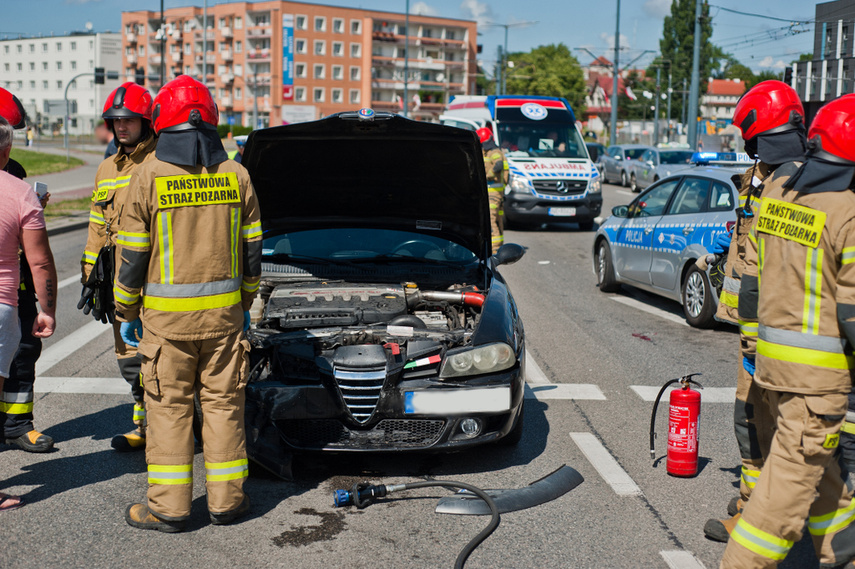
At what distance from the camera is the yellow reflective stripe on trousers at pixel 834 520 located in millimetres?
3527

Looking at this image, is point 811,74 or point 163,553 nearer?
point 163,553

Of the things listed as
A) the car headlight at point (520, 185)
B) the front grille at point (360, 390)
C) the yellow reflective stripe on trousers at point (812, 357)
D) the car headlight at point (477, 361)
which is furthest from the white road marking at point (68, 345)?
the car headlight at point (520, 185)

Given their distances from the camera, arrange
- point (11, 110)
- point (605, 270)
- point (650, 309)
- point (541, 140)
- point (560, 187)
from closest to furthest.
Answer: point (11, 110) < point (650, 309) < point (605, 270) < point (560, 187) < point (541, 140)

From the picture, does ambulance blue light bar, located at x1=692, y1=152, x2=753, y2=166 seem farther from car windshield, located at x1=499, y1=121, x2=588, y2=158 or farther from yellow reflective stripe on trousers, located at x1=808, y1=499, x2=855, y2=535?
car windshield, located at x1=499, y1=121, x2=588, y2=158

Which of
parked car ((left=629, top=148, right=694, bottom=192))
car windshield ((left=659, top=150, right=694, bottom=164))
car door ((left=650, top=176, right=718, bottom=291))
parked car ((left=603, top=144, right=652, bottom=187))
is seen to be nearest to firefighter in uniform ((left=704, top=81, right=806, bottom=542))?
car door ((left=650, top=176, right=718, bottom=291))

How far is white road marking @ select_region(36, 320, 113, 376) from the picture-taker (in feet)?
24.4

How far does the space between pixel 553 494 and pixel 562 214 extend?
44.5 feet

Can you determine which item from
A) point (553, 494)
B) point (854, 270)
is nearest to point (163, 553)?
point (553, 494)

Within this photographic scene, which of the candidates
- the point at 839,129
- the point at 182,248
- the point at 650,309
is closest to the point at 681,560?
the point at 839,129

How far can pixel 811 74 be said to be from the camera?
2991 cm

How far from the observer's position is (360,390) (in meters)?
4.67

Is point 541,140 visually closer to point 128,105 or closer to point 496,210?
point 496,210

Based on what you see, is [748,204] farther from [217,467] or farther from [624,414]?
[217,467]

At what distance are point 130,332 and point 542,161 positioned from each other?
45.5 feet
